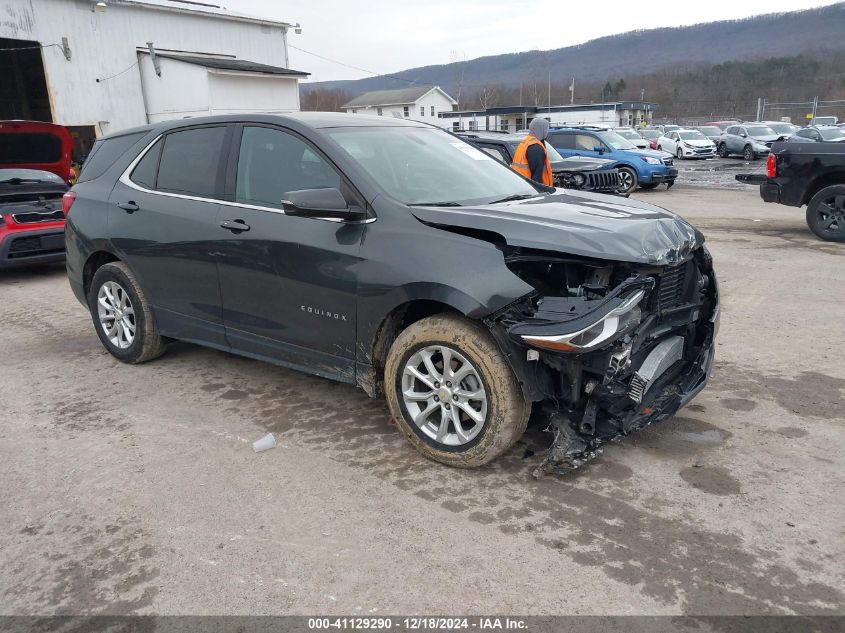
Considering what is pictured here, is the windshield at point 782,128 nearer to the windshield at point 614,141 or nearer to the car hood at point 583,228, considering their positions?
the windshield at point 614,141

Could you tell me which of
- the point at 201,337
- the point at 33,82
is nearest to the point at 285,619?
the point at 201,337

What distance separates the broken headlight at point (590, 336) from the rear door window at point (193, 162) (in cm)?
245

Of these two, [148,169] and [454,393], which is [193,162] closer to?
[148,169]

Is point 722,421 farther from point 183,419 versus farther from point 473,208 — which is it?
point 183,419

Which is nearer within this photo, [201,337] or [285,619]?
[285,619]

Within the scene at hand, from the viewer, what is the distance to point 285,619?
8.12 feet

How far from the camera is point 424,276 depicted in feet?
11.1

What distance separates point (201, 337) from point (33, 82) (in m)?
27.2

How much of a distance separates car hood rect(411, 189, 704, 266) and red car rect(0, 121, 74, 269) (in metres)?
6.12

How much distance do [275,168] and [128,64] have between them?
914 inches

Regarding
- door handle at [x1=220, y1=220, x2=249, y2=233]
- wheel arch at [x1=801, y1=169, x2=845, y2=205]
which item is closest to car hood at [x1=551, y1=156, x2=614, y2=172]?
wheel arch at [x1=801, y1=169, x2=845, y2=205]

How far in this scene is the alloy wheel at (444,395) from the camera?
3.40 metres

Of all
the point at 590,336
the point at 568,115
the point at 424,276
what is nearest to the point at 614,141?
the point at 424,276

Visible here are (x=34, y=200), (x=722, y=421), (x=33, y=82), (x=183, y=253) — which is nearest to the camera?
(x=722, y=421)
